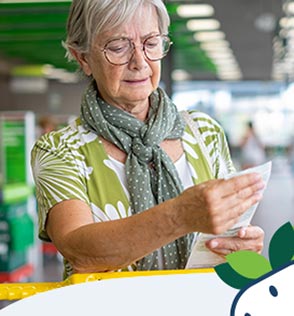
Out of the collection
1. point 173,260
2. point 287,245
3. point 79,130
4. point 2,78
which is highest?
point 2,78

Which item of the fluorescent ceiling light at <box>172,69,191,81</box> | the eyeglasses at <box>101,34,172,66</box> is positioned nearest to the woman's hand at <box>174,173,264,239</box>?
the eyeglasses at <box>101,34,172,66</box>

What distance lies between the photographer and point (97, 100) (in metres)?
1.79

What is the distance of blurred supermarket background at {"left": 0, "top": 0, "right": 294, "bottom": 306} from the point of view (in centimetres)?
823

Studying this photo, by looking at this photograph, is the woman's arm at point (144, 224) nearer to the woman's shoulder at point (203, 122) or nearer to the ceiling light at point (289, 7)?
the woman's shoulder at point (203, 122)

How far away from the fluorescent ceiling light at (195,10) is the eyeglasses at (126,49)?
9.54 meters

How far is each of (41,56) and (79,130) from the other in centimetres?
1816

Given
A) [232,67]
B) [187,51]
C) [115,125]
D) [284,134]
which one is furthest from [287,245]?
[284,134]

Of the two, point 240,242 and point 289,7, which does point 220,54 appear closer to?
point 289,7

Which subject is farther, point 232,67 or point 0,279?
point 232,67

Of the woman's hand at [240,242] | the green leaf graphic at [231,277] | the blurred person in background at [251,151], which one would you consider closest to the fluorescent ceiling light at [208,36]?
the blurred person in background at [251,151]

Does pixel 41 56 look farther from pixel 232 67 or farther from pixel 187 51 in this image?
pixel 232 67

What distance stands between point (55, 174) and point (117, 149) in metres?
0.18

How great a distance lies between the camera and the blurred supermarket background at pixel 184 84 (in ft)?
27.0

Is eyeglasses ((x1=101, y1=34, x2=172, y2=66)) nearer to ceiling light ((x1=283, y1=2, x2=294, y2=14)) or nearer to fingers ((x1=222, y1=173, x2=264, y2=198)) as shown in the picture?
fingers ((x1=222, y1=173, x2=264, y2=198))
